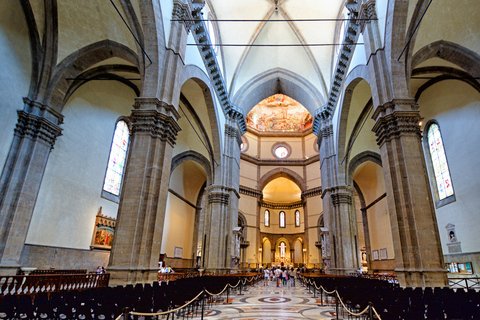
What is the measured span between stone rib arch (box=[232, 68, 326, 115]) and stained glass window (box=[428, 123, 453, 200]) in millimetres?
8059

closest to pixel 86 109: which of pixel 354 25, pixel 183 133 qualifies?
pixel 183 133

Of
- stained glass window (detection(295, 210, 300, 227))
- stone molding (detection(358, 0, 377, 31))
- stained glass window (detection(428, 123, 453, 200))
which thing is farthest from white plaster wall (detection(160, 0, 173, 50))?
stained glass window (detection(295, 210, 300, 227))

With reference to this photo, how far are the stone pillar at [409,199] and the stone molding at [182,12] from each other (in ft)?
27.4

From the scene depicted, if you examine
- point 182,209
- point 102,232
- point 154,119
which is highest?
point 154,119

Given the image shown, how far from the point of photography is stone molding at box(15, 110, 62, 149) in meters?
10.4

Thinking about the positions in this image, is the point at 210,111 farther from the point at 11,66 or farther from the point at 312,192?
the point at 312,192

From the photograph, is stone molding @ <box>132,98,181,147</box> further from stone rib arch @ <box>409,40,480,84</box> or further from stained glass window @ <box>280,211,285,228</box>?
stained glass window @ <box>280,211,285,228</box>

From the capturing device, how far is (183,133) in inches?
806

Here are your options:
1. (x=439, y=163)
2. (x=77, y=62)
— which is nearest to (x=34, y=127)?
(x=77, y=62)

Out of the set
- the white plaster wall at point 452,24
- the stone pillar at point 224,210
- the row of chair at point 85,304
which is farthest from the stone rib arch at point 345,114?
the row of chair at point 85,304

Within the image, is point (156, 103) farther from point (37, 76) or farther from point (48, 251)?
point (48, 251)

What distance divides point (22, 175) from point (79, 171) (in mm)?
3362

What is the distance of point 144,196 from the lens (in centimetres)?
888

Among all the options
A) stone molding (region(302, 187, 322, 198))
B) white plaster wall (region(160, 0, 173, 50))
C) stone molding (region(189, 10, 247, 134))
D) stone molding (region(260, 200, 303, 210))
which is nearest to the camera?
white plaster wall (region(160, 0, 173, 50))
